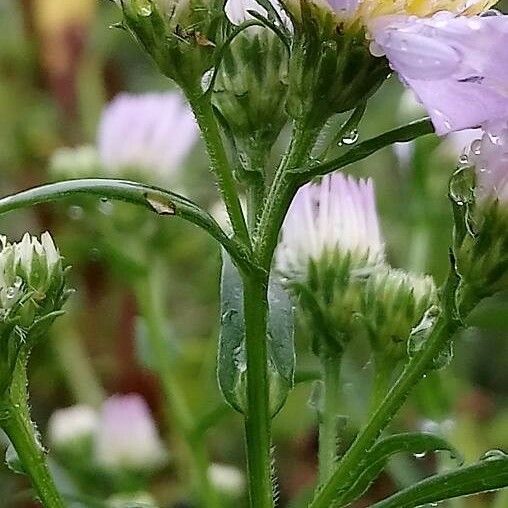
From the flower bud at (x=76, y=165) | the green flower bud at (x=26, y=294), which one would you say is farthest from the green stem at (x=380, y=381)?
the flower bud at (x=76, y=165)

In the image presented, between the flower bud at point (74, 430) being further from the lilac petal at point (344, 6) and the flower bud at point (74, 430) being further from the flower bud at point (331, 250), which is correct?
the lilac petal at point (344, 6)

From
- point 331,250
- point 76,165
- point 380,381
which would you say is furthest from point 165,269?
point 380,381

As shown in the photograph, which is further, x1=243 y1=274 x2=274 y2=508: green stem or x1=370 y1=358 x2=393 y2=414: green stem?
x1=370 y1=358 x2=393 y2=414: green stem

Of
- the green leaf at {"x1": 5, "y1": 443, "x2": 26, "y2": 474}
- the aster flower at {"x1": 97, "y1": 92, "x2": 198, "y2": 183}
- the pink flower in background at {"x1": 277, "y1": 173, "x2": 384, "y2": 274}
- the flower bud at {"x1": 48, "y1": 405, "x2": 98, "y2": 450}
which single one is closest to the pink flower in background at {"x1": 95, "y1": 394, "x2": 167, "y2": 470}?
the flower bud at {"x1": 48, "y1": 405, "x2": 98, "y2": 450}

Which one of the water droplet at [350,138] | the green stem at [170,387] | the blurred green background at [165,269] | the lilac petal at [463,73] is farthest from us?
the blurred green background at [165,269]

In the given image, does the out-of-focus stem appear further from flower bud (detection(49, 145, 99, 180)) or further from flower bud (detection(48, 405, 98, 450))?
flower bud (detection(49, 145, 99, 180))

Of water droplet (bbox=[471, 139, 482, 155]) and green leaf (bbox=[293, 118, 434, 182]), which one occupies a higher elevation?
green leaf (bbox=[293, 118, 434, 182])
